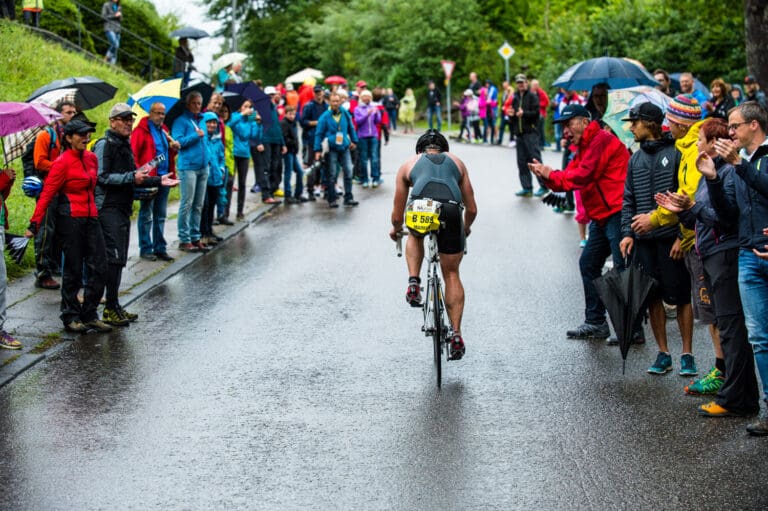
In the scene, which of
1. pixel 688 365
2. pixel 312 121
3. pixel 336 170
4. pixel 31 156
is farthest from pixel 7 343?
pixel 312 121

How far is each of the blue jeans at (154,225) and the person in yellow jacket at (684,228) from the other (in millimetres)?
7093

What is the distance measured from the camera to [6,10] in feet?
84.6

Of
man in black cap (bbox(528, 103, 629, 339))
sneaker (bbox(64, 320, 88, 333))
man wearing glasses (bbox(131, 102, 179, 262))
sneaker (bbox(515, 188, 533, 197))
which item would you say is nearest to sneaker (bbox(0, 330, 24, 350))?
sneaker (bbox(64, 320, 88, 333))

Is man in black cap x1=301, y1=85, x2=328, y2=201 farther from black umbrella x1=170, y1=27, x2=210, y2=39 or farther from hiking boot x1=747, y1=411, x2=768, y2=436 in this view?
hiking boot x1=747, y1=411, x2=768, y2=436

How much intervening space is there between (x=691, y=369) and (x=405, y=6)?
46.5 metres

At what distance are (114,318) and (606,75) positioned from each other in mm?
7684

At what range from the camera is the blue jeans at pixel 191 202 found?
14.8 meters

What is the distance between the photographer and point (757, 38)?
22.5 meters

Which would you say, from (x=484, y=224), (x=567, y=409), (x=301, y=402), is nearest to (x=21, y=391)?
(x=301, y=402)

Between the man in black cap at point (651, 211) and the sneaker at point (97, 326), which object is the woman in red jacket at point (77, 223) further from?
the man in black cap at point (651, 211)

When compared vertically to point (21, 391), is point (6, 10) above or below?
above

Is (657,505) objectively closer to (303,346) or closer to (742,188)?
(742,188)

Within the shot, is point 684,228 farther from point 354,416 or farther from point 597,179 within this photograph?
point 354,416

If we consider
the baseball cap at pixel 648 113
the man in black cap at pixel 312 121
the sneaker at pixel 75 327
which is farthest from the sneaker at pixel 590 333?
the man in black cap at pixel 312 121
